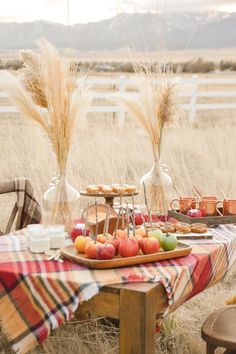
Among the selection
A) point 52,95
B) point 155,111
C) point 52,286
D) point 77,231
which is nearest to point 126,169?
point 155,111

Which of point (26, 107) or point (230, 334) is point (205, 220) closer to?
point (230, 334)

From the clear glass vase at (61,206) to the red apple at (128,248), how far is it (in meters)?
0.51

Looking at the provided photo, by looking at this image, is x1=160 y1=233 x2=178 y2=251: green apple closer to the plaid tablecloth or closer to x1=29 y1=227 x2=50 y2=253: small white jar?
the plaid tablecloth

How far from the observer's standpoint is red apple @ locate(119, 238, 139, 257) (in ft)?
7.47

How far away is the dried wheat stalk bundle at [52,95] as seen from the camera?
2.85m

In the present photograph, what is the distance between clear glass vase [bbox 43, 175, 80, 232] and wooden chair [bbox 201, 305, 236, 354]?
0.66 m

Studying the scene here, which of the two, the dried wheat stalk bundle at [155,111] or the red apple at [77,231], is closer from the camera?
the red apple at [77,231]

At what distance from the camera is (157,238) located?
242 cm

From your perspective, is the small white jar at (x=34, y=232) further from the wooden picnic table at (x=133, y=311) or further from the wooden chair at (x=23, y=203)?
the wooden chair at (x=23, y=203)

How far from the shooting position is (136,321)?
6.64 ft

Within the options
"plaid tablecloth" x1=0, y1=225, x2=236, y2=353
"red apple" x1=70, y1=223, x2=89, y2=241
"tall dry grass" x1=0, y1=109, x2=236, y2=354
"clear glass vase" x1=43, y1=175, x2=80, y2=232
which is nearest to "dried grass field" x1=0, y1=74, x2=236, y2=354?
"tall dry grass" x1=0, y1=109, x2=236, y2=354

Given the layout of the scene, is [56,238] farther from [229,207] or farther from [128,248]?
Answer: [229,207]

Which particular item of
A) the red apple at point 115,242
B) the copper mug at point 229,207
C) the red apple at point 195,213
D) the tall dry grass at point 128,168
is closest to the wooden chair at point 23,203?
the tall dry grass at point 128,168

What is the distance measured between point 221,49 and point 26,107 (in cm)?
2446
